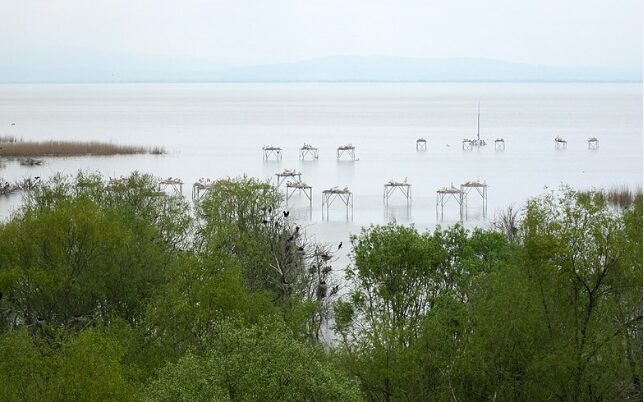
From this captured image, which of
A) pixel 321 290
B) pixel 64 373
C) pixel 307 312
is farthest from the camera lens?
pixel 321 290

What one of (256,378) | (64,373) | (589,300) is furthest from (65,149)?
(256,378)

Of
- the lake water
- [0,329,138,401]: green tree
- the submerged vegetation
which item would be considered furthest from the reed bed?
[0,329,138,401]: green tree

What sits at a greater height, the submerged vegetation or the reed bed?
the reed bed

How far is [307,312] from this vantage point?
21.1 metres

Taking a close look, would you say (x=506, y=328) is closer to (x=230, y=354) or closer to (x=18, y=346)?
(x=230, y=354)

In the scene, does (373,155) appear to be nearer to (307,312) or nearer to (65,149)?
(65,149)

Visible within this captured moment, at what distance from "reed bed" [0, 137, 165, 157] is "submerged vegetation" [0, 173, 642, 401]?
43955 mm

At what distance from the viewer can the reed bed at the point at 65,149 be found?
68.9 metres

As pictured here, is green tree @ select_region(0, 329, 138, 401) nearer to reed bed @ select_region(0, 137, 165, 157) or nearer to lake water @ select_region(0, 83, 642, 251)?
lake water @ select_region(0, 83, 642, 251)

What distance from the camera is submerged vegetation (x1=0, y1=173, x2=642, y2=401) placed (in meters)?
15.0

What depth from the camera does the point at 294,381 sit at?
13.8 metres

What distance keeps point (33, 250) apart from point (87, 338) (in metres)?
7.06

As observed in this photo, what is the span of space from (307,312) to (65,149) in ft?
172

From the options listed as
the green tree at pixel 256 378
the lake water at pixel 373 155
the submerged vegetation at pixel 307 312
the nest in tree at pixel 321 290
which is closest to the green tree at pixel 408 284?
the submerged vegetation at pixel 307 312
